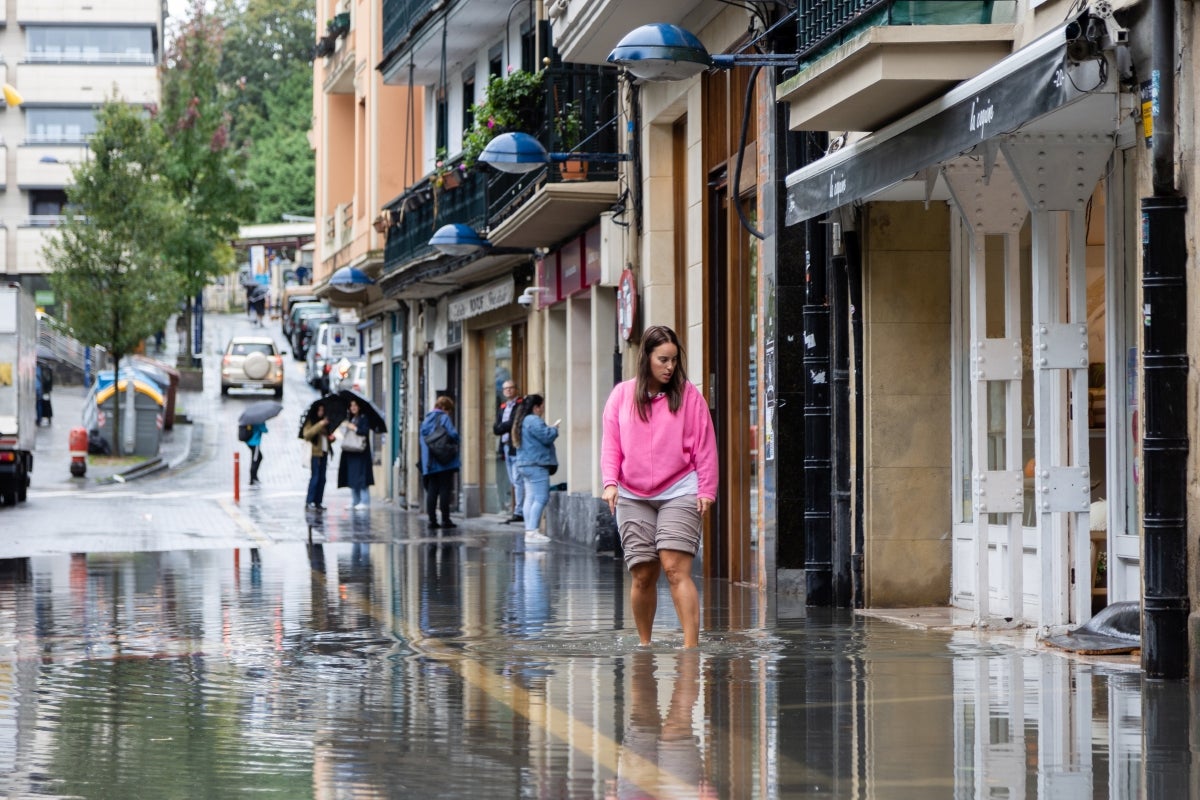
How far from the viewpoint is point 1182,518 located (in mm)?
8992

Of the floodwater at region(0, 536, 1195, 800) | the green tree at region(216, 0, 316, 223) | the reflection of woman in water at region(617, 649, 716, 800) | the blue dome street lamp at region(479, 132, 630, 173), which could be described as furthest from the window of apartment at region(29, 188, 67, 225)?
the reflection of woman in water at region(617, 649, 716, 800)

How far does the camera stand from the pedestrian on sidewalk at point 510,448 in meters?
26.1

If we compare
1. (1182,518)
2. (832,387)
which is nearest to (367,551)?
(832,387)

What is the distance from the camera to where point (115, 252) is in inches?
1971

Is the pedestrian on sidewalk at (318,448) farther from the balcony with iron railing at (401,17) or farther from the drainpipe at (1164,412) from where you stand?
the drainpipe at (1164,412)

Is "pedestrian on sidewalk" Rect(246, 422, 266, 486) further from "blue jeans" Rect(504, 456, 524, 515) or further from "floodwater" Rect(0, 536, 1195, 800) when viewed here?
"floodwater" Rect(0, 536, 1195, 800)

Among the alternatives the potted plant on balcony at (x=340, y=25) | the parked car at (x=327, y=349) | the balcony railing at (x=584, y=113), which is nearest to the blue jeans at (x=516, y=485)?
the balcony railing at (x=584, y=113)

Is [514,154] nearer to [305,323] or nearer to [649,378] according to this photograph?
[649,378]

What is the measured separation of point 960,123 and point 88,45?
8128 centimetres

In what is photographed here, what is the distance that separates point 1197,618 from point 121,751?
4526 millimetres

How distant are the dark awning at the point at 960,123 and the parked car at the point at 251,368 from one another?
179 feet

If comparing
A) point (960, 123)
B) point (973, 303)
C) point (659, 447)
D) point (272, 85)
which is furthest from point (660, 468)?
point (272, 85)

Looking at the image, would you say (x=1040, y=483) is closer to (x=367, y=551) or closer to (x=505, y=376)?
(x=367, y=551)

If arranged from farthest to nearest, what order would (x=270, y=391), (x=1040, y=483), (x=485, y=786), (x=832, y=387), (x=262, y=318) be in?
(x=262, y=318) → (x=270, y=391) → (x=832, y=387) → (x=1040, y=483) → (x=485, y=786)
